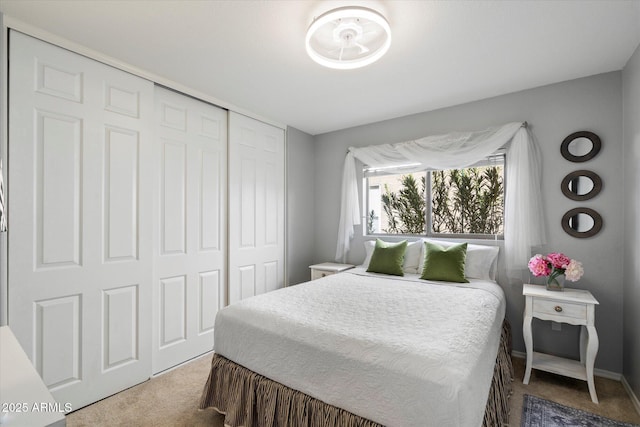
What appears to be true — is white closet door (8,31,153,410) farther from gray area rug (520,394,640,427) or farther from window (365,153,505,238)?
gray area rug (520,394,640,427)

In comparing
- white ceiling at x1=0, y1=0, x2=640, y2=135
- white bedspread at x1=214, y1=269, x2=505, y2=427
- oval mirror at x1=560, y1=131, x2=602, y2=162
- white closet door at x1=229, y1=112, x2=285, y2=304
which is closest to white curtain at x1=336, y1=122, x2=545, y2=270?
oval mirror at x1=560, y1=131, x2=602, y2=162

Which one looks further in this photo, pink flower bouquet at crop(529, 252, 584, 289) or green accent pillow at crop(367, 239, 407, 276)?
green accent pillow at crop(367, 239, 407, 276)

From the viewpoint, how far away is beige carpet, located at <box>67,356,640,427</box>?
2.03 m

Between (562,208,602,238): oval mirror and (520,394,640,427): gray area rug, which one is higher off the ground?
(562,208,602,238): oval mirror

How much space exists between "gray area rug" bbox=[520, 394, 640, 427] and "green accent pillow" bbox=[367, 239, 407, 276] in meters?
1.41

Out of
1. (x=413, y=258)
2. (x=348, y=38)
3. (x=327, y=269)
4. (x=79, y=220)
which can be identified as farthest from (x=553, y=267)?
(x=79, y=220)

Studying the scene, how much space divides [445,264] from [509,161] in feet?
3.93

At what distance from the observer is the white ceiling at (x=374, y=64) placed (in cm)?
179

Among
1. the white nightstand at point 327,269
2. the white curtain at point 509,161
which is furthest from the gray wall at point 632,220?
the white nightstand at point 327,269

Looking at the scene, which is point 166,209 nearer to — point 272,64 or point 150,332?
point 150,332

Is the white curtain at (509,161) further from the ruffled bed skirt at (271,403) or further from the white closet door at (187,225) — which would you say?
the white closet door at (187,225)

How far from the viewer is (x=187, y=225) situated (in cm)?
290

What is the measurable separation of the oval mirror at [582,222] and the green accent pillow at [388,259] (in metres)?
1.44

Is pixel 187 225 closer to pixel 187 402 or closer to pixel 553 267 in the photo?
pixel 187 402
